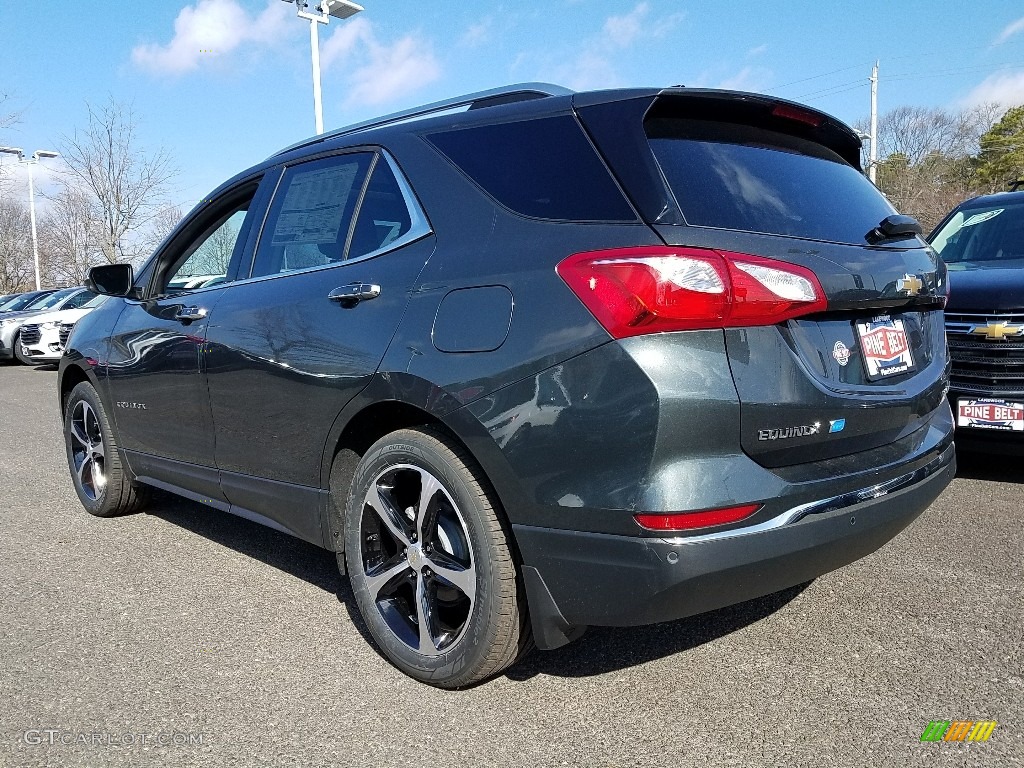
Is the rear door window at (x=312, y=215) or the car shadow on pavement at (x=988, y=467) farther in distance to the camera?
the car shadow on pavement at (x=988, y=467)

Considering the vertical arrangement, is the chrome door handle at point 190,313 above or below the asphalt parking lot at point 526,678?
above

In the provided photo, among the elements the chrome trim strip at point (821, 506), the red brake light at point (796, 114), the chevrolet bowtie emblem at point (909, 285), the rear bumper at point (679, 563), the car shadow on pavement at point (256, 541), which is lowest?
the car shadow on pavement at point (256, 541)

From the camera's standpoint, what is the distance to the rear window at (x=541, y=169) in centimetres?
227

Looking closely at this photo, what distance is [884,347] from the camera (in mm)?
2467

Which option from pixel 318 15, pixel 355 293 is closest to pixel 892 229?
pixel 355 293

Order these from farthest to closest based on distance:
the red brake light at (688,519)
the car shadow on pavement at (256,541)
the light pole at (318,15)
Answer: the light pole at (318,15)
the car shadow on pavement at (256,541)
the red brake light at (688,519)

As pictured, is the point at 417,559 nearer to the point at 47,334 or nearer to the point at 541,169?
the point at 541,169

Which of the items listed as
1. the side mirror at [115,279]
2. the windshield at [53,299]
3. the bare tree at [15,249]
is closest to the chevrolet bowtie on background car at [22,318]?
the windshield at [53,299]

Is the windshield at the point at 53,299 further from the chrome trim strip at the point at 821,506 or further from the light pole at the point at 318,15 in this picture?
the chrome trim strip at the point at 821,506

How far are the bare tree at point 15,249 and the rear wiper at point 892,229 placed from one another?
177 feet

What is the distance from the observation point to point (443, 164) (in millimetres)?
2734

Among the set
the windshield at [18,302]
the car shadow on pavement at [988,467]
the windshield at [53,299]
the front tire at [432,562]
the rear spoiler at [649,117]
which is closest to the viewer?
the rear spoiler at [649,117]

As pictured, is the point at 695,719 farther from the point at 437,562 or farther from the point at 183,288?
the point at 183,288

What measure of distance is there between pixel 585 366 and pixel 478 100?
1.27m
